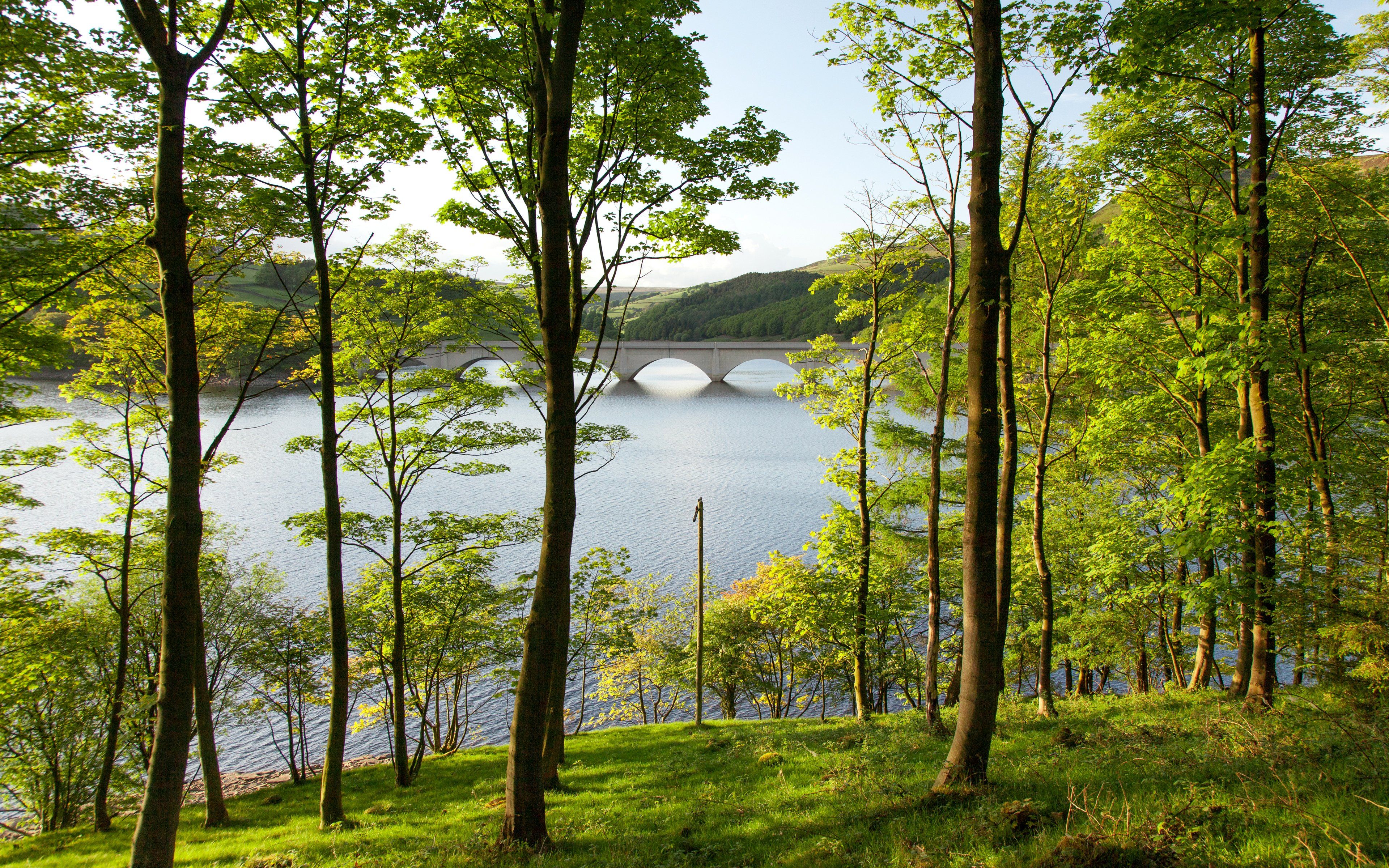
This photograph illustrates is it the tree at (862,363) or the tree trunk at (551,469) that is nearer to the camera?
the tree trunk at (551,469)

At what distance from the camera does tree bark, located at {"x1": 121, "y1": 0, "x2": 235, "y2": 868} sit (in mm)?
5777

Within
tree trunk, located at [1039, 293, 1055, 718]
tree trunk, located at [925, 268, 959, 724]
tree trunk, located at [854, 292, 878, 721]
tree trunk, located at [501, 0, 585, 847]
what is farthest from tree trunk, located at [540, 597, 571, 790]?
tree trunk, located at [1039, 293, 1055, 718]

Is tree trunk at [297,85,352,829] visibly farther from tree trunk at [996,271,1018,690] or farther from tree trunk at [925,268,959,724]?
tree trunk at [996,271,1018,690]

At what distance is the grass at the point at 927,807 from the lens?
12.8 feet

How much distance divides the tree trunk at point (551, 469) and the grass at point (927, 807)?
534mm

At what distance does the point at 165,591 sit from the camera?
5945 millimetres

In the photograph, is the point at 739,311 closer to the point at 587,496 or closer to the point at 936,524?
the point at 587,496

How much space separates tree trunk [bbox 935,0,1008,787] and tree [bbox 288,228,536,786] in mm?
9933

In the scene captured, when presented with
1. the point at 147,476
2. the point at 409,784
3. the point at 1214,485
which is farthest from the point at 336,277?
the point at 1214,485

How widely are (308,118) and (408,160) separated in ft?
4.34

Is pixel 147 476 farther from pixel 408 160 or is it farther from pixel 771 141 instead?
pixel 771 141

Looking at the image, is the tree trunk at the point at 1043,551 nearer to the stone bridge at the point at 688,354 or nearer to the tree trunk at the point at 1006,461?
the tree trunk at the point at 1006,461

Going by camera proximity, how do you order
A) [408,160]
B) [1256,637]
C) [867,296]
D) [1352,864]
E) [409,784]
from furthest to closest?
[867,296] < [409,784] < [408,160] < [1256,637] < [1352,864]

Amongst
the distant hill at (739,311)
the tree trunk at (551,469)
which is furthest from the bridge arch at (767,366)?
the tree trunk at (551,469)
